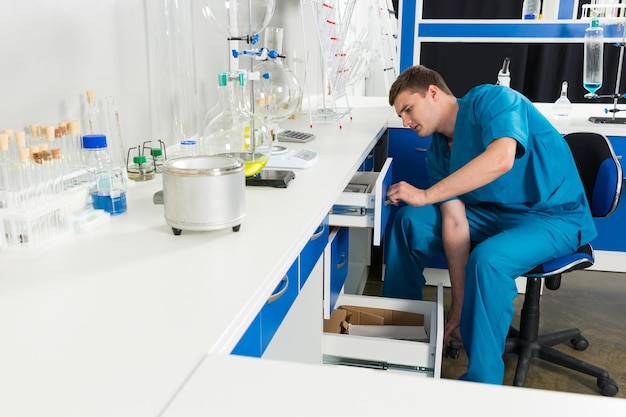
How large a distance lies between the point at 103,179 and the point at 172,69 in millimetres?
759

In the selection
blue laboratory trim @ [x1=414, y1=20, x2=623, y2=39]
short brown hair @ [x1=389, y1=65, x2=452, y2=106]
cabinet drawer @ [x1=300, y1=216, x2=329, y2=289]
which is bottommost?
cabinet drawer @ [x1=300, y1=216, x2=329, y2=289]

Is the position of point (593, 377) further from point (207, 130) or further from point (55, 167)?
point (55, 167)

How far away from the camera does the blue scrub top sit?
7.35 feet

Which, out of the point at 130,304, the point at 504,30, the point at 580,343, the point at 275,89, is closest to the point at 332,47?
the point at 275,89

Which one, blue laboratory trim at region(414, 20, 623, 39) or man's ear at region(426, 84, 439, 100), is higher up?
blue laboratory trim at region(414, 20, 623, 39)

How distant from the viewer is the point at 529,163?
2.29 meters

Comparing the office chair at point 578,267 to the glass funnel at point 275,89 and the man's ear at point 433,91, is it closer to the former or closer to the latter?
the man's ear at point 433,91

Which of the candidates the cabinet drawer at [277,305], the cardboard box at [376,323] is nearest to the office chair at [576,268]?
the cardboard box at [376,323]

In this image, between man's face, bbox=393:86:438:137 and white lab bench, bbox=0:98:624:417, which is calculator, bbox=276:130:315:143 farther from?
white lab bench, bbox=0:98:624:417

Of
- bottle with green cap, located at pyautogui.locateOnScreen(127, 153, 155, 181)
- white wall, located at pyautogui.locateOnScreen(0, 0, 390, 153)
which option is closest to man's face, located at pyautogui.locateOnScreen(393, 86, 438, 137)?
white wall, located at pyautogui.locateOnScreen(0, 0, 390, 153)

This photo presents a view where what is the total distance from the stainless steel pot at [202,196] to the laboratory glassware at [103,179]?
246 mm

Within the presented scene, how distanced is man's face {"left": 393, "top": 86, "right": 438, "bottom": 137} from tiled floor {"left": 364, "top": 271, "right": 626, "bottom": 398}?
0.97 metres

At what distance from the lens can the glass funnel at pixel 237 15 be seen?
188 cm

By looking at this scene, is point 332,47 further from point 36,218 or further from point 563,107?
point 36,218
